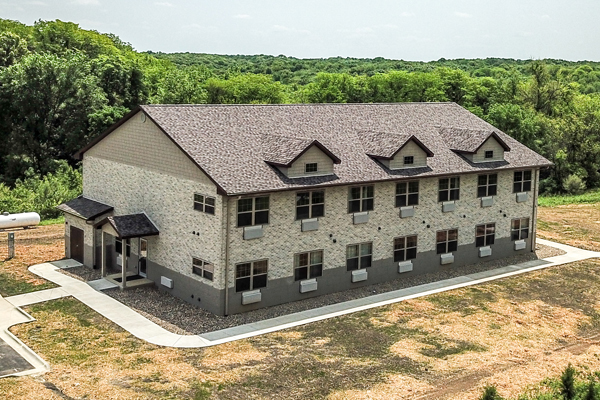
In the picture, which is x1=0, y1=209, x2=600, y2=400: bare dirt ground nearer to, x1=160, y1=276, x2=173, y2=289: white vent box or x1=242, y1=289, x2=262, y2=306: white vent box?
x1=242, y1=289, x2=262, y2=306: white vent box

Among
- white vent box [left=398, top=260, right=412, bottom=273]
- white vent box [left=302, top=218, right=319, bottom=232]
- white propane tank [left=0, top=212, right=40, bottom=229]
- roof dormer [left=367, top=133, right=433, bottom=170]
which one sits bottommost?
white vent box [left=398, top=260, right=412, bottom=273]

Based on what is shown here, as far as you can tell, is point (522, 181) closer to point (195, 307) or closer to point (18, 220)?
point (195, 307)

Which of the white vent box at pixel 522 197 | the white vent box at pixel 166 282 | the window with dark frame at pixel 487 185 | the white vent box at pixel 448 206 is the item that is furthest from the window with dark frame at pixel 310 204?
the white vent box at pixel 522 197

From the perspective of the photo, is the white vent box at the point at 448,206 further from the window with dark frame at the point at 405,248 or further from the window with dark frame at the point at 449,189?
the window with dark frame at the point at 405,248

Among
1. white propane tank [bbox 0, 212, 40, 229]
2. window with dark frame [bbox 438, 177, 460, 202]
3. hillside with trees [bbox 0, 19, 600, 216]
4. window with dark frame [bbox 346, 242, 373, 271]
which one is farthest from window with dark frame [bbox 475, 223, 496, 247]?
hillside with trees [bbox 0, 19, 600, 216]

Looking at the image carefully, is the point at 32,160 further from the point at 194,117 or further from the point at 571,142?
the point at 571,142

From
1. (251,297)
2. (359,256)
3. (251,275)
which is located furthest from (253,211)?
(359,256)
